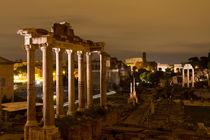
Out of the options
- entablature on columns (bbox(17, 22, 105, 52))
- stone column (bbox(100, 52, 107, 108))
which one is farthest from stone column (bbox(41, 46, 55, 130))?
stone column (bbox(100, 52, 107, 108))

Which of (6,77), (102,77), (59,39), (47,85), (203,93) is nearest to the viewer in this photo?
(47,85)

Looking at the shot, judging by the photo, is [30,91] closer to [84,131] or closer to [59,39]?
[84,131]

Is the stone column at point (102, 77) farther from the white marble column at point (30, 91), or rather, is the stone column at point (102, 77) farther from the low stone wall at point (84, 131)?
the white marble column at point (30, 91)

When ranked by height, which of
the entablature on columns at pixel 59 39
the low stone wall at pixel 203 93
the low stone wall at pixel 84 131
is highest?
the entablature on columns at pixel 59 39

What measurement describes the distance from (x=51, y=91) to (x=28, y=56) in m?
2.20

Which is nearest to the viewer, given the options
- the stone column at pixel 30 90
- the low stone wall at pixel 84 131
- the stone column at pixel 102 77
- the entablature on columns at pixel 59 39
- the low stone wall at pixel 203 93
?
the low stone wall at pixel 84 131

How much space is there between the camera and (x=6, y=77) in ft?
101

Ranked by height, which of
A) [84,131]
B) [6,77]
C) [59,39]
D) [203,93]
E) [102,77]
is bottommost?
[203,93]

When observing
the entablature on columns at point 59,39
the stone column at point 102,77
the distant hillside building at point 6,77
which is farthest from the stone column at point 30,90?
the distant hillside building at point 6,77

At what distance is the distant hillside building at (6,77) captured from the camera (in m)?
30.2

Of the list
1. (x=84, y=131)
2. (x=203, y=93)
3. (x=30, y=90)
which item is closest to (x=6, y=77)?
(x=30, y=90)

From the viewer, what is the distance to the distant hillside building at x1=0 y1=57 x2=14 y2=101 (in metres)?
30.2

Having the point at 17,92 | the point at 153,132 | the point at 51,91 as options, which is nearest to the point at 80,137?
the point at 51,91

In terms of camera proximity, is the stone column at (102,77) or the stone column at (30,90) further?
the stone column at (102,77)
